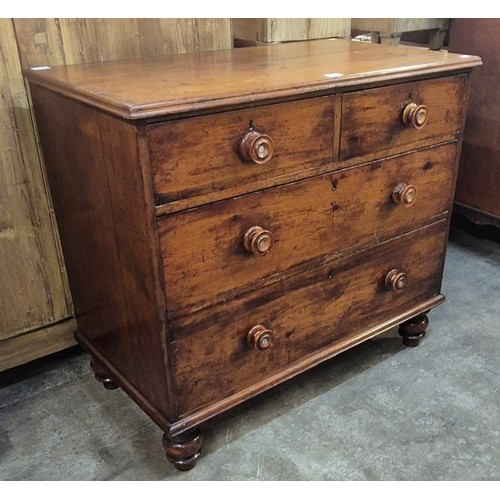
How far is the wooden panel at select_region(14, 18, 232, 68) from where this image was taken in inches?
52.7

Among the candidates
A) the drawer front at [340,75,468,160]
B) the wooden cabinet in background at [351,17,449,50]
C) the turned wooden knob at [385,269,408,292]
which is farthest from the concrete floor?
the wooden cabinet in background at [351,17,449,50]

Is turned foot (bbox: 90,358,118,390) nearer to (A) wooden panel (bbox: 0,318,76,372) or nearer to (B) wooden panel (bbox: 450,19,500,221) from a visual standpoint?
(A) wooden panel (bbox: 0,318,76,372)

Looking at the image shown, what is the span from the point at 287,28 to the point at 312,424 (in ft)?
3.64

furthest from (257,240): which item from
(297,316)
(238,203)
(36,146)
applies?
(36,146)

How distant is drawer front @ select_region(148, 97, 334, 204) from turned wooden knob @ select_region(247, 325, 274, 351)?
13.5 inches

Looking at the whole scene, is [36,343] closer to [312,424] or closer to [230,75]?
[312,424]

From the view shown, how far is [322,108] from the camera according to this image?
1.16m

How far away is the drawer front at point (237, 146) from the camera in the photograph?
3.27 ft

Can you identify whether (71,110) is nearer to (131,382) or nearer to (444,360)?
(131,382)

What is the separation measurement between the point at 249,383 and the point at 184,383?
0.60 ft

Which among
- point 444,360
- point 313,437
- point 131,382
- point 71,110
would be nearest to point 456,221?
point 444,360

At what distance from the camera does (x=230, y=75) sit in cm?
119

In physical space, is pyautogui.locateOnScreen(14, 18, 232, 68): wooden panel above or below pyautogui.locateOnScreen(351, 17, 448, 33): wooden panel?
above

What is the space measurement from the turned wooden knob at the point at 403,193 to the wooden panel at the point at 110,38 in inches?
25.1
